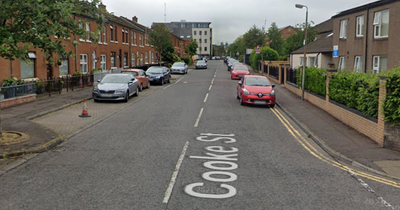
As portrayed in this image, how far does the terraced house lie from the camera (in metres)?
21.9

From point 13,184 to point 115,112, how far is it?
372 inches

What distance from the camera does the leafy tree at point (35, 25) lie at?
8.49 metres

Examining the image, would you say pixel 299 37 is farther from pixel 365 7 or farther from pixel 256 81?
pixel 256 81

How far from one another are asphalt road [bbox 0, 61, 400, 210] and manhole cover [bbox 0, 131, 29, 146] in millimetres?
1203

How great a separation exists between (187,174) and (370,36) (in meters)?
21.5

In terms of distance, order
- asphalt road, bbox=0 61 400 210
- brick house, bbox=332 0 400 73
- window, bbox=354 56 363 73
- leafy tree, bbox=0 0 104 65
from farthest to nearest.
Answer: window, bbox=354 56 363 73 < brick house, bbox=332 0 400 73 < leafy tree, bbox=0 0 104 65 < asphalt road, bbox=0 61 400 210

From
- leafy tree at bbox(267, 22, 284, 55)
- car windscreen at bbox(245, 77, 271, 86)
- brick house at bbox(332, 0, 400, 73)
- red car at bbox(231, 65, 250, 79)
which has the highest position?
leafy tree at bbox(267, 22, 284, 55)

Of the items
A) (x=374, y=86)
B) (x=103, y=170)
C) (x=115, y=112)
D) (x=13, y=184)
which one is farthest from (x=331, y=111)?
(x=13, y=184)

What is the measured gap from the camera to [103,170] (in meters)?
7.42

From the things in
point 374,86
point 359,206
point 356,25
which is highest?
point 356,25

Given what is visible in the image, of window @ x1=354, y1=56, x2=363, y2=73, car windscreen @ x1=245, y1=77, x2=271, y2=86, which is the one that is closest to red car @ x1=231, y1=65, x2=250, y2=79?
window @ x1=354, y1=56, x2=363, y2=73

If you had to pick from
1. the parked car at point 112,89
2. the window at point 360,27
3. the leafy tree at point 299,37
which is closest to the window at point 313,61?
the leafy tree at point 299,37

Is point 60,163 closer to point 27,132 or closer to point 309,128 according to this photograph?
point 27,132

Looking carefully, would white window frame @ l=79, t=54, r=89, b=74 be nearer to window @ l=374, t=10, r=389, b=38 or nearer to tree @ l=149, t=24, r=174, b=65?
tree @ l=149, t=24, r=174, b=65
